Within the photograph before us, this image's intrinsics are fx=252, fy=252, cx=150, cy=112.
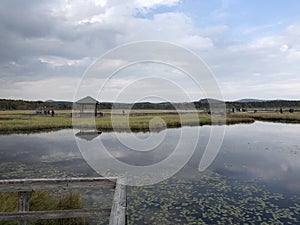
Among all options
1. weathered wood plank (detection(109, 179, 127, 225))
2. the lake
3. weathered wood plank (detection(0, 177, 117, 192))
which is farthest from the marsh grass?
weathered wood plank (detection(109, 179, 127, 225))

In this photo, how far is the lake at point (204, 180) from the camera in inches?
303

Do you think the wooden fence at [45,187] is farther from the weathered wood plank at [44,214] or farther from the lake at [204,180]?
the lake at [204,180]

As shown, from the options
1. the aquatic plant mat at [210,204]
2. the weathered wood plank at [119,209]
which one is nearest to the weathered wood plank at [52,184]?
the weathered wood plank at [119,209]

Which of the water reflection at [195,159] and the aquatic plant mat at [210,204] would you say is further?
the water reflection at [195,159]

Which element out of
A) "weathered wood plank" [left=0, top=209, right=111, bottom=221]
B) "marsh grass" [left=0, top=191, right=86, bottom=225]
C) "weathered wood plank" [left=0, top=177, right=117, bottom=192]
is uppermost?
"weathered wood plank" [left=0, top=177, right=117, bottom=192]

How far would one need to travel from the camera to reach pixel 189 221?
23.8 feet

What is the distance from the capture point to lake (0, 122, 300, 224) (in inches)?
303

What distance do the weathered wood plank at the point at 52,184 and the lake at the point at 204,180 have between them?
12.3 ft

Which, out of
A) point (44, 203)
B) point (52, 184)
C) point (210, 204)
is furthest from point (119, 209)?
point (210, 204)

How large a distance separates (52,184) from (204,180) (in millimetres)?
8714

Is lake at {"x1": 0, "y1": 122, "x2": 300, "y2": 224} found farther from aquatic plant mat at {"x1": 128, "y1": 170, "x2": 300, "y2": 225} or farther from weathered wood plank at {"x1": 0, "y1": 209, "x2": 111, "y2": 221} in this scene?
weathered wood plank at {"x1": 0, "y1": 209, "x2": 111, "y2": 221}

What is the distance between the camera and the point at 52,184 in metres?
3.98

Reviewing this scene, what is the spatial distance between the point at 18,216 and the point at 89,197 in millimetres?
5175

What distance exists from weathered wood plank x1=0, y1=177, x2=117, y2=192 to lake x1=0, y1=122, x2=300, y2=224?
3750 millimetres
